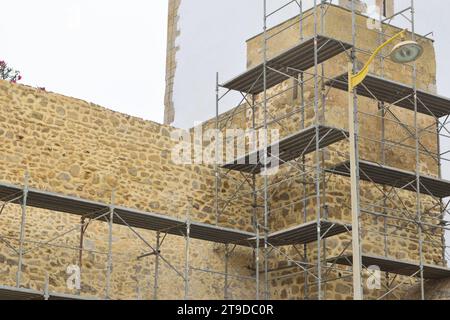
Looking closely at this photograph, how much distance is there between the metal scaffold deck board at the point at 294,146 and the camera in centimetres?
1808

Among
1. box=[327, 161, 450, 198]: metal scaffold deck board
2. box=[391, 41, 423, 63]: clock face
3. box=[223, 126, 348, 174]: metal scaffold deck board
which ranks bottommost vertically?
box=[327, 161, 450, 198]: metal scaffold deck board

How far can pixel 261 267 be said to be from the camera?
19.7 meters

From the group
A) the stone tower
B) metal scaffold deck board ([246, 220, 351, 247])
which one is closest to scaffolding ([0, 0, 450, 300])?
metal scaffold deck board ([246, 220, 351, 247])

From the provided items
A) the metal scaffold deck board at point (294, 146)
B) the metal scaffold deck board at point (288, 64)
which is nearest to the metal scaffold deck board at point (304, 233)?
the metal scaffold deck board at point (294, 146)

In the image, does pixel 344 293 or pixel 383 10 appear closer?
pixel 344 293

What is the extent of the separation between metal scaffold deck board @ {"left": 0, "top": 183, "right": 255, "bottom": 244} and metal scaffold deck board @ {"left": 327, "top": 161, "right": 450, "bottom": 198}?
2.02 metres

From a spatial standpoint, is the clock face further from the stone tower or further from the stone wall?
the stone tower

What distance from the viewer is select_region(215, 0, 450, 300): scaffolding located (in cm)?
1836

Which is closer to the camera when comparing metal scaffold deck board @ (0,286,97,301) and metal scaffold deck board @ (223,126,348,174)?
metal scaffold deck board @ (0,286,97,301)

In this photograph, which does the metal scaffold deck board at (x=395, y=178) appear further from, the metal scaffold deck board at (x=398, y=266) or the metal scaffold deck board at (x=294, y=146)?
the metal scaffold deck board at (x=398, y=266)

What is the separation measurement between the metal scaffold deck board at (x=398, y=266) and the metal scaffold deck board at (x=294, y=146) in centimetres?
186
